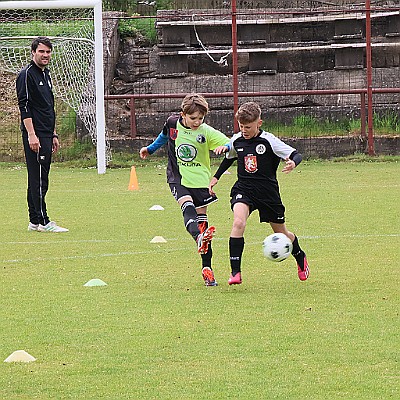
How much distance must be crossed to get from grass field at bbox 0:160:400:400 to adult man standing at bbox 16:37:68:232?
34 cm

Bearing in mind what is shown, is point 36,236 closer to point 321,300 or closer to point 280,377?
point 321,300

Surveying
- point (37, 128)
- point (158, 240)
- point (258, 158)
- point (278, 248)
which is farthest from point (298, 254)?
point (37, 128)

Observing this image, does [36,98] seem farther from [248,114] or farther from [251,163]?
A: [248,114]

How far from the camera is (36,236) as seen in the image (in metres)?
11.4

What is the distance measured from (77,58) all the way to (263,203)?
41.7 ft

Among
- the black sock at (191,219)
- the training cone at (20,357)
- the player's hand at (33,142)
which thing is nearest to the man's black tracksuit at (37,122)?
the player's hand at (33,142)

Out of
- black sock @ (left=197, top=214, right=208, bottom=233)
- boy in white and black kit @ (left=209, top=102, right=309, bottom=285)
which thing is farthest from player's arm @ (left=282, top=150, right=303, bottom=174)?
black sock @ (left=197, top=214, right=208, bottom=233)

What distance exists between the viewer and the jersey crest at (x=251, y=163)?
8141mm

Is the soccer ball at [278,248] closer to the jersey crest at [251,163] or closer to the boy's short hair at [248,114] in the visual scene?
the jersey crest at [251,163]

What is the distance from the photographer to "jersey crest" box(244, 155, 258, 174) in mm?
8141

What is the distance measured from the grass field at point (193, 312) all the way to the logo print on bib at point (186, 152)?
0.95 m

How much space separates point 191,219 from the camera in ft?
27.7

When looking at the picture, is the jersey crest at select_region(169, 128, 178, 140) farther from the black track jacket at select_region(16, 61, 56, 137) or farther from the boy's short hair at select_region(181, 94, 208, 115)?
the black track jacket at select_region(16, 61, 56, 137)

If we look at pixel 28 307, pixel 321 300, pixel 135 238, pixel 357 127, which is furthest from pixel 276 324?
pixel 357 127
